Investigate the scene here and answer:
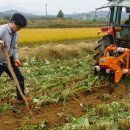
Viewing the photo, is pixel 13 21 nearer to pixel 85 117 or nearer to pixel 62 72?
pixel 85 117

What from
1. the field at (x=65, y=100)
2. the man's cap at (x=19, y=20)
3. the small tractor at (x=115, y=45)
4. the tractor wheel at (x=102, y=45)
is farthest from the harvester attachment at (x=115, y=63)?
the man's cap at (x=19, y=20)

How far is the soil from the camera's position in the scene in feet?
20.6

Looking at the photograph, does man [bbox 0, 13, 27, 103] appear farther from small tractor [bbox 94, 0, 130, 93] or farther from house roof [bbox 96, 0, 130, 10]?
house roof [bbox 96, 0, 130, 10]

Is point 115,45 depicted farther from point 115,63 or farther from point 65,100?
point 65,100

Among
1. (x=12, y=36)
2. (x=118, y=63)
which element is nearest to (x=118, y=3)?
(x=118, y=63)

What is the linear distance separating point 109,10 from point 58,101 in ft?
12.3

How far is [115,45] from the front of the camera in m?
9.48

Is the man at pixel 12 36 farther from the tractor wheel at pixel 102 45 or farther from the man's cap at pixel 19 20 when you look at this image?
the tractor wheel at pixel 102 45

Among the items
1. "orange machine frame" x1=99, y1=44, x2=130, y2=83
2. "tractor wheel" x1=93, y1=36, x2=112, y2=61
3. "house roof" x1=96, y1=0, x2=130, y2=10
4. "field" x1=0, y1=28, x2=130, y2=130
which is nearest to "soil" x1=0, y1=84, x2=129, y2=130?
"field" x1=0, y1=28, x2=130, y2=130

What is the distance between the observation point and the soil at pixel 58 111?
6270 mm

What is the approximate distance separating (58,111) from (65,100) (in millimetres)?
710

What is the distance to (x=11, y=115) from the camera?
668cm

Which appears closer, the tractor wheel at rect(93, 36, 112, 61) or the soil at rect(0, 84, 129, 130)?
the soil at rect(0, 84, 129, 130)

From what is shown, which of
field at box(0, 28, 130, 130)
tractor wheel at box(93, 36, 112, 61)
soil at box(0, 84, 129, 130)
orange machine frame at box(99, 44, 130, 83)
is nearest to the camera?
field at box(0, 28, 130, 130)
